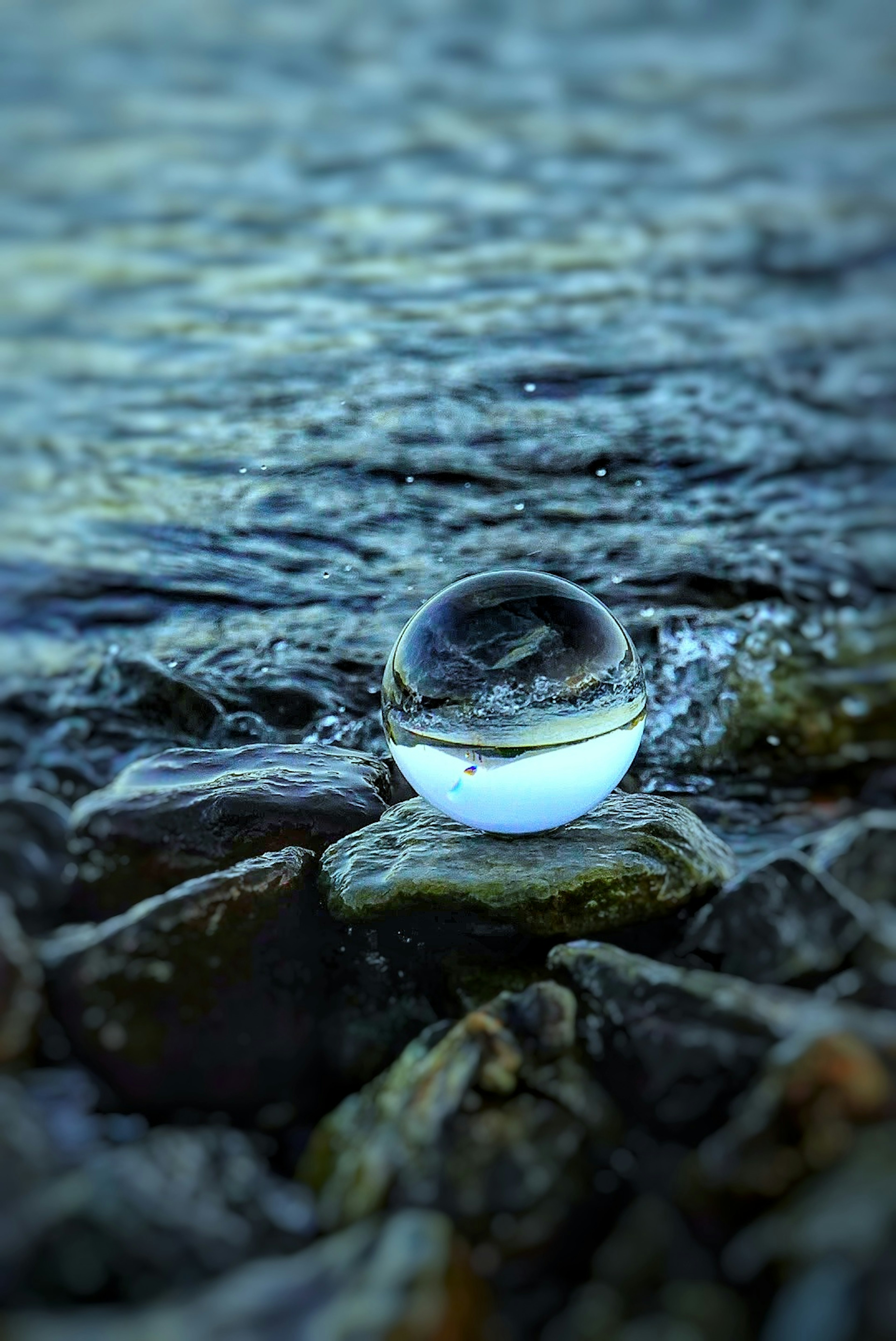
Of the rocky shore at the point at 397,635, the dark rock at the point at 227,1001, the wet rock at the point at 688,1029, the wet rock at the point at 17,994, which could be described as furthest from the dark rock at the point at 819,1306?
the wet rock at the point at 17,994

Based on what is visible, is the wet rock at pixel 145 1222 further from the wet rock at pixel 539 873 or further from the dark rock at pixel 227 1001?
the wet rock at pixel 539 873

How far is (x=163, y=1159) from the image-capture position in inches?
50.8

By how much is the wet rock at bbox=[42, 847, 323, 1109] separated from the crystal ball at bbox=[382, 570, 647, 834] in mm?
419

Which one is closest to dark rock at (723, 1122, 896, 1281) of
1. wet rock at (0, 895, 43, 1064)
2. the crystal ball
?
the crystal ball

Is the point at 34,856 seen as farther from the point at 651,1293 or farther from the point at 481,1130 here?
the point at 651,1293

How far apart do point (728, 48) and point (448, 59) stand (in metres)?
0.59

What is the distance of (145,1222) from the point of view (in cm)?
115

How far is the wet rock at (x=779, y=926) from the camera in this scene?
61.9 inches

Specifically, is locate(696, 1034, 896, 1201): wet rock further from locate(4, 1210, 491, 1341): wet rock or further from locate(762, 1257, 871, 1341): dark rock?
locate(4, 1210, 491, 1341): wet rock

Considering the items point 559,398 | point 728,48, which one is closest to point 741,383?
point 559,398

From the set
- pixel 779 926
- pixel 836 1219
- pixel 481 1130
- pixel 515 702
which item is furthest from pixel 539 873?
pixel 836 1219

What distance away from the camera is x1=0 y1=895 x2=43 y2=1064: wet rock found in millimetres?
1484

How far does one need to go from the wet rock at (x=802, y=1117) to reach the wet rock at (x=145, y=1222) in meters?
0.55

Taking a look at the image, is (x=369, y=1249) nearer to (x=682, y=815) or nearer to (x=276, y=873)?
(x=276, y=873)
